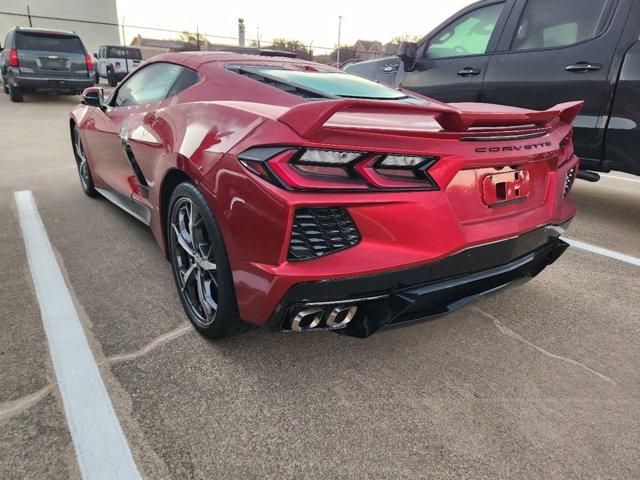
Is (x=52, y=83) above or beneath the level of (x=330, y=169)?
beneath

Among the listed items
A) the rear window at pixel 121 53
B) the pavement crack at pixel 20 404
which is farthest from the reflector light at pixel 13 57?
the pavement crack at pixel 20 404

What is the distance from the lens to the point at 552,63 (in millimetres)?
4168

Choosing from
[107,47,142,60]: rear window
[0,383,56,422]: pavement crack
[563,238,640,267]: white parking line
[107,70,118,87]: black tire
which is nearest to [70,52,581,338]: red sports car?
[0,383,56,422]: pavement crack

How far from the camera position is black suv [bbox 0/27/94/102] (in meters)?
11.5

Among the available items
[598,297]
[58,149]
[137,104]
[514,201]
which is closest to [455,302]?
[514,201]

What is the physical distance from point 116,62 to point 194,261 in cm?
2095

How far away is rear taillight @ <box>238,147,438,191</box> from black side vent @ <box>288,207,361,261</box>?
0.09m

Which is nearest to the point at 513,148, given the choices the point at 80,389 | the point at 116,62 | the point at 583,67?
the point at 80,389

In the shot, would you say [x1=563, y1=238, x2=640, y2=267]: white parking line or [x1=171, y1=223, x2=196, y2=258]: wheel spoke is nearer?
[x1=171, y1=223, x2=196, y2=258]: wheel spoke

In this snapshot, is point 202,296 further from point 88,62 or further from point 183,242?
point 88,62

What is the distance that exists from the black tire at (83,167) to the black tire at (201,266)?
2344mm

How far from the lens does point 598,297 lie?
286 centimetres

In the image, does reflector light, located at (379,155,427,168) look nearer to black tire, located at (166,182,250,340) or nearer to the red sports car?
the red sports car

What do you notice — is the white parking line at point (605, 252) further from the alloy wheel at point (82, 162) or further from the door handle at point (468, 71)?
the alloy wheel at point (82, 162)
